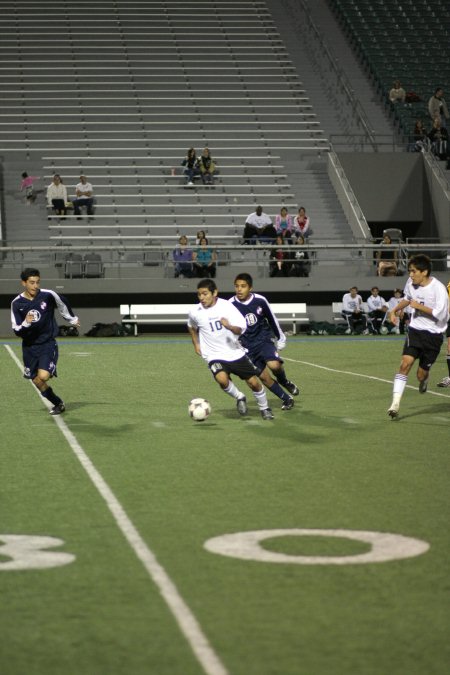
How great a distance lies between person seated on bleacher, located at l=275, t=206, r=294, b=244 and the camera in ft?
109

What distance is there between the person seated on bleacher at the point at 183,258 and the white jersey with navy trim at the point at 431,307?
1937 cm

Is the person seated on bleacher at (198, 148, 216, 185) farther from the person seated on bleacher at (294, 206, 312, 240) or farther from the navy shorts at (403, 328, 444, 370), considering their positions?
the navy shorts at (403, 328, 444, 370)

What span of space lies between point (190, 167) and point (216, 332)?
83.3ft

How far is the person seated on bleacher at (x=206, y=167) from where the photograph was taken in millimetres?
37281

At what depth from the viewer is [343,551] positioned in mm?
6340

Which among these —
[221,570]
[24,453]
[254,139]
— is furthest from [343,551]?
[254,139]

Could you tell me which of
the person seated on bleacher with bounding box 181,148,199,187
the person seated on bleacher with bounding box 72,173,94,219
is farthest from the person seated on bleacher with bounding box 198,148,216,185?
the person seated on bleacher with bounding box 72,173,94,219

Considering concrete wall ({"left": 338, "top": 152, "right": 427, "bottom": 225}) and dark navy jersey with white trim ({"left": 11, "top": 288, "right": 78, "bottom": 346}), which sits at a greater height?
concrete wall ({"left": 338, "top": 152, "right": 427, "bottom": 225})

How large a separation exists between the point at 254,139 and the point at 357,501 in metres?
33.3

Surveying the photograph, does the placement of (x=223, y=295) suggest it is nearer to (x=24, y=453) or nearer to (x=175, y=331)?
(x=175, y=331)

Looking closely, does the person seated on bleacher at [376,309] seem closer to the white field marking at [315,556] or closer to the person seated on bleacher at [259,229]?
the person seated on bleacher at [259,229]

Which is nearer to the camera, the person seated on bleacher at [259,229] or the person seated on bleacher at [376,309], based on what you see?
the person seated on bleacher at [376,309]

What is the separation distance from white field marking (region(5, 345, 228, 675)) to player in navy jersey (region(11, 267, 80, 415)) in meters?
4.04

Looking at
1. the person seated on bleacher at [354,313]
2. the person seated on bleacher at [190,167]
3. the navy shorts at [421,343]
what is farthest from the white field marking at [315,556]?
the person seated on bleacher at [190,167]
